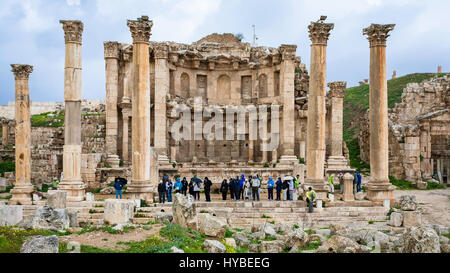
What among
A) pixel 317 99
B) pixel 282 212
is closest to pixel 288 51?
pixel 317 99

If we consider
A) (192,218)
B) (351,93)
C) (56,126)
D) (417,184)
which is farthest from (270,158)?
(351,93)

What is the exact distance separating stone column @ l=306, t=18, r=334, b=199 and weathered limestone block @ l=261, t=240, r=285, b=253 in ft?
24.6

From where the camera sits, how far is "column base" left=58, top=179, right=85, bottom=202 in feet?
62.3

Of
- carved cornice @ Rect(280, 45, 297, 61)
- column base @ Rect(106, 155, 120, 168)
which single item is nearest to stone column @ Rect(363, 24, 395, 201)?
carved cornice @ Rect(280, 45, 297, 61)

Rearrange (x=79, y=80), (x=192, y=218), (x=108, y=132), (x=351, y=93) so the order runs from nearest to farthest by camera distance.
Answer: (x=192, y=218) → (x=79, y=80) → (x=108, y=132) → (x=351, y=93)

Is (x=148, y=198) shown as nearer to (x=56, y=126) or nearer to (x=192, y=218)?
(x=192, y=218)

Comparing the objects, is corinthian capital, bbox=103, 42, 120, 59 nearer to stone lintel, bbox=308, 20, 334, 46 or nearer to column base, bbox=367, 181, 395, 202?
stone lintel, bbox=308, 20, 334, 46

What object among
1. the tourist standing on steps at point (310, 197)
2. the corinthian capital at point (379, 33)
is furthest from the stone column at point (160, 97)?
the corinthian capital at point (379, 33)

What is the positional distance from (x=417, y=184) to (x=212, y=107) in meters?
15.5

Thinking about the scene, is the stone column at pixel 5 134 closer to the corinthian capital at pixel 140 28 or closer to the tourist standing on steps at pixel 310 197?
the corinthian capital at pixel 140 28

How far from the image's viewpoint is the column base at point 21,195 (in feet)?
66.1

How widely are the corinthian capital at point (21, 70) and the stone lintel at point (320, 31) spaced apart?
14.5m

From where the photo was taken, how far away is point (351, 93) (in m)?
→ 56.7

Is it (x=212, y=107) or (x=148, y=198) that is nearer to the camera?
(x=148, y=198)
